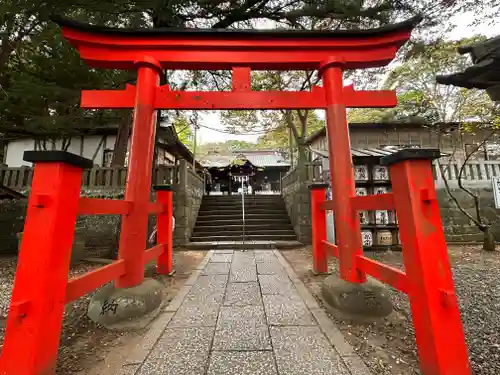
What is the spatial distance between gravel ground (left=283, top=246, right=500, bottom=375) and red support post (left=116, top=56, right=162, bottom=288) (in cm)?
254

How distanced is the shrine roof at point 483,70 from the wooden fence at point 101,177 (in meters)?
7.59

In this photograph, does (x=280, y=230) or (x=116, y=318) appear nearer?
(x=116, y=318)

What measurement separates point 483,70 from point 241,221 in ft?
26.0

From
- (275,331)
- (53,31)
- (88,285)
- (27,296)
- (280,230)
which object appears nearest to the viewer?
(27,296)

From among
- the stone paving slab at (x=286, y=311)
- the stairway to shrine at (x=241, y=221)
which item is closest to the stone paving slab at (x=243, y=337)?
the stone paving slab at (x=286, y=311)

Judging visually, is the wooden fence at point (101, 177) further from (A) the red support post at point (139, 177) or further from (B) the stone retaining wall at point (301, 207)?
(A) the red support post at point (139, 177)

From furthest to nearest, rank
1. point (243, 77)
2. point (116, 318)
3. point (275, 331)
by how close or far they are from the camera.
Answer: point (243, 77)
point (116, 318)
point (275, 331)

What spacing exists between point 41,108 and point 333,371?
22.3ft

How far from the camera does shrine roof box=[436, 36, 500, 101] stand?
7.16ft

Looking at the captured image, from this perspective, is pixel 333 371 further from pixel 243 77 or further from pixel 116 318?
pixel 243 77

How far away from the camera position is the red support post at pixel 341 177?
2994 mm

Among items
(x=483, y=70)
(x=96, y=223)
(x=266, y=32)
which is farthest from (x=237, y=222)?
(x=483, y=70)

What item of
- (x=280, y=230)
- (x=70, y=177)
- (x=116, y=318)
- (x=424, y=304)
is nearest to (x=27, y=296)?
(x=70, y=177)

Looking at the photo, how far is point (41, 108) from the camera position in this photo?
4.84 m
